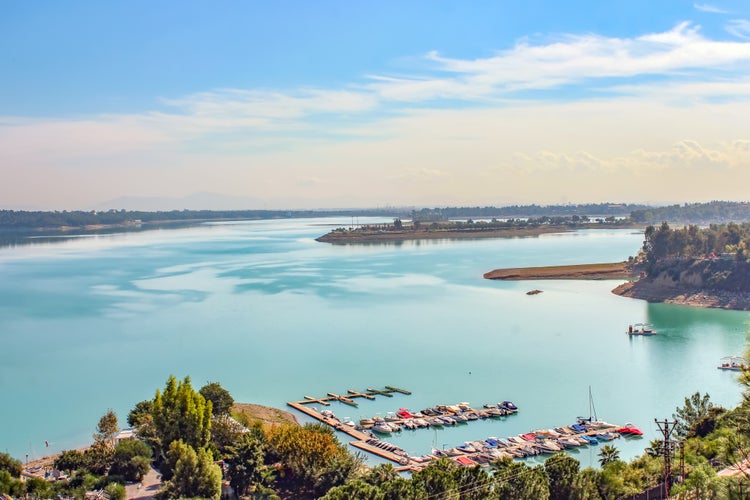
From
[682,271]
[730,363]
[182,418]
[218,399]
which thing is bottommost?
[730,363]

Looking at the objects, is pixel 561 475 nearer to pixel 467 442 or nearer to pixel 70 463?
pixel 467 442

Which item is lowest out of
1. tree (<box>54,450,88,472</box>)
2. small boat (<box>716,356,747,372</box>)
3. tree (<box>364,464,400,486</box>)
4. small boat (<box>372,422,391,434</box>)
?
small boat (<box>372,422,391,434</box>)

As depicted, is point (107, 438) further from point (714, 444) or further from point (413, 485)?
point (714, 444)

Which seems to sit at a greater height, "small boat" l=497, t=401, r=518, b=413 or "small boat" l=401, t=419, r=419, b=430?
"small boat" l=497, t=401, r=518, b=413

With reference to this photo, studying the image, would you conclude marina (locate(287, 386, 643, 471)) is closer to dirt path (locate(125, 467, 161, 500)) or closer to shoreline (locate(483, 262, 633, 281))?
dirt path (locate(125, 467, 161, 500))

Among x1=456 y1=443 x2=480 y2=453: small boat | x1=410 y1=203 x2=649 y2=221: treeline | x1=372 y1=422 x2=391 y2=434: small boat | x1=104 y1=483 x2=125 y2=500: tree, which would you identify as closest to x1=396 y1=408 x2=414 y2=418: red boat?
x1=372 y1=422 x2=391 y2=434: small boat

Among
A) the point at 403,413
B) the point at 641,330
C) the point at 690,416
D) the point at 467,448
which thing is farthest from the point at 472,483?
the point at 641,330
